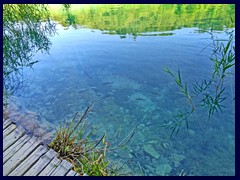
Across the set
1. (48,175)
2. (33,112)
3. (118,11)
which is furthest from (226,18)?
(48,175)

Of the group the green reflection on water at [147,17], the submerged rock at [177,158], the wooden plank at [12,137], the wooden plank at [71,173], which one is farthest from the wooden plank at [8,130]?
the green reflection on water at [147,17]

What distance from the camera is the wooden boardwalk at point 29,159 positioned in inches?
90.0

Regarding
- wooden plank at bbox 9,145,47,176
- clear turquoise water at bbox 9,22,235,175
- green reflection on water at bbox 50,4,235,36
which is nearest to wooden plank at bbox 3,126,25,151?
wooden plank at bbox 9,145,47,176

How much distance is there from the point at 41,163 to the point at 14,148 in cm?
36

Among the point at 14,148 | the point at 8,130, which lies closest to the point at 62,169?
the point at 14,148

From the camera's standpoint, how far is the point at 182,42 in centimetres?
571

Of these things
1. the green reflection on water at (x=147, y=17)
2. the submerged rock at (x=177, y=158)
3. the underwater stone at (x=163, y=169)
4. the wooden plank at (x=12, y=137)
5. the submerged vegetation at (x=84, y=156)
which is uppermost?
the green reflection on water at (x=147, y=17)

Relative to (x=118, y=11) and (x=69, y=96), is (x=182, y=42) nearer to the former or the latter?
(x=69, y=96)

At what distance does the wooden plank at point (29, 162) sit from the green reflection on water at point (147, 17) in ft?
15.2

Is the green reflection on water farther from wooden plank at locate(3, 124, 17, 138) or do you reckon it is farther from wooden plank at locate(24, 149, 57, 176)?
wooden plank at locate(24, 149, 57, 176)

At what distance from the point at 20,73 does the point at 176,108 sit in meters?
2.76

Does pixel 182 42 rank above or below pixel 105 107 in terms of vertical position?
above

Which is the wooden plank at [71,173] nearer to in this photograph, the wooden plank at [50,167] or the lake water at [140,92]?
the wooden plank at [50,167]
